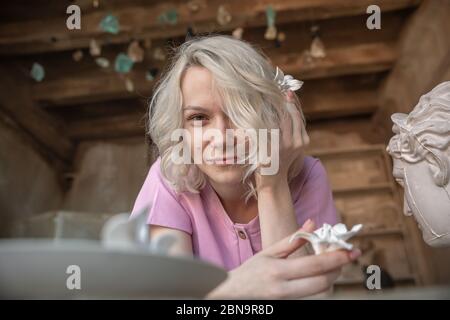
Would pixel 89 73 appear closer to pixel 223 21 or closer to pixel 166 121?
pixel 223 21

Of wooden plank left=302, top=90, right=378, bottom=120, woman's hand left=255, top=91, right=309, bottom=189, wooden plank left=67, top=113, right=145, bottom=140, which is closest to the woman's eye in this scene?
woman's hand left=255, top=91, right=309, bottom=189

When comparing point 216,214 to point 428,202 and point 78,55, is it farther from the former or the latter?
point 78,55

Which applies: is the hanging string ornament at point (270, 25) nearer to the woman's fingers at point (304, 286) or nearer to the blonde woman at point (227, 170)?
the blonde woman at point (227, 170)

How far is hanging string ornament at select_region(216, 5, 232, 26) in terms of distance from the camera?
244cm

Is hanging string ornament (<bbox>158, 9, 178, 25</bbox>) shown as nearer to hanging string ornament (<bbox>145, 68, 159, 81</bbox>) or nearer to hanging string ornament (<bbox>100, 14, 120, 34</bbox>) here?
hanging string ornament (<bbox>100, 14, 120, 34</bbox>)

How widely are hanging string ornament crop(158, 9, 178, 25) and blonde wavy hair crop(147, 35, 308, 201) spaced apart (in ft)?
4.90

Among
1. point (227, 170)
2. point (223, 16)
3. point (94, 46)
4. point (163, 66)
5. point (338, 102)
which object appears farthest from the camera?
point (338, 102)

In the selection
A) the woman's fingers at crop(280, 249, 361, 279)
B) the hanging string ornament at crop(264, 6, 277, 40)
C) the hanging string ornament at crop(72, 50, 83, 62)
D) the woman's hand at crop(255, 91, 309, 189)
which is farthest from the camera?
the hanging string ornament at crop(72, 50, 83, 62)

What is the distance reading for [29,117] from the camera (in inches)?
121

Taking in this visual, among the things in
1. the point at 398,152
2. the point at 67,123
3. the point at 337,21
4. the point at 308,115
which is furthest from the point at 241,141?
the point at 67,123

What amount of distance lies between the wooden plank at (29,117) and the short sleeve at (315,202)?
2255 millimetres

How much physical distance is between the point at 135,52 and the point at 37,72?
0.64m

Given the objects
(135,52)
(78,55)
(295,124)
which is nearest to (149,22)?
(135,52)

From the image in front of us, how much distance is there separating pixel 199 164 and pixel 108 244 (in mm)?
479
